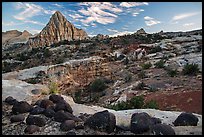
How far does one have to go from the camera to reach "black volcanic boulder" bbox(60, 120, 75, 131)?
5.64 meters

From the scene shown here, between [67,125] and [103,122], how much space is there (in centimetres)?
68

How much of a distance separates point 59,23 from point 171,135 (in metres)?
49.0

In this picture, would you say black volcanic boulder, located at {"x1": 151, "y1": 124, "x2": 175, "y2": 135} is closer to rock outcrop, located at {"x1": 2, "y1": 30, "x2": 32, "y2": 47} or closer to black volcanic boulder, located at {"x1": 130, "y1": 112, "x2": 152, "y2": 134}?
black volcanic boulder, located at {"x1": 130, "y1": 112, "x2": 152, "y2": 134}

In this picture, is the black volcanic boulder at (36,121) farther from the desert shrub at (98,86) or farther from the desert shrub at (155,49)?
the desert shrub at (155,49)

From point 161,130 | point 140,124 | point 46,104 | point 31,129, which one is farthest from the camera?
point 46,104

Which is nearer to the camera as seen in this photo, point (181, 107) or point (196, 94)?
point (181, 107)

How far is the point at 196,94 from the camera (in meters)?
11.0

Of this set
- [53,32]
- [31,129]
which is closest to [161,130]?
[31,129]

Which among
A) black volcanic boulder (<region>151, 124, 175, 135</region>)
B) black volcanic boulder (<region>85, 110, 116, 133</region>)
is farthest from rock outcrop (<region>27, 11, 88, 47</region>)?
black volcanic boulder (<region>151, 124, 175, 135</region>)

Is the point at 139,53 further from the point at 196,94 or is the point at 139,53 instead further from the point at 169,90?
the point at 196,94

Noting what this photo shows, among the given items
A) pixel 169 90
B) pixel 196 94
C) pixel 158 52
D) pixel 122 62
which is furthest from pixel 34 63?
pixel 196 94

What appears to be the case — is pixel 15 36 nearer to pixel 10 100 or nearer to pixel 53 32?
pixel 53 32

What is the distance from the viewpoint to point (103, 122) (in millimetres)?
5484

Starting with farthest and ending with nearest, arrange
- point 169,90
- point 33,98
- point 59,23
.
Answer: point 59,23
point 169,90
point 33,98
